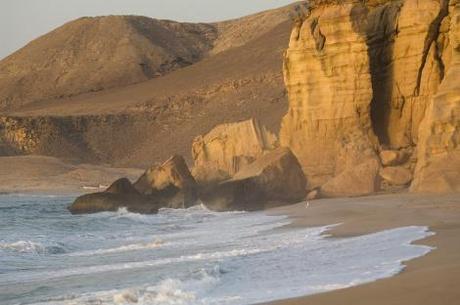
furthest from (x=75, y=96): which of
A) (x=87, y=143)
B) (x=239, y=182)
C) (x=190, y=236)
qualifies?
(x=190, y=236)

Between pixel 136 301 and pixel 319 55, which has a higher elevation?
pixel 319 55

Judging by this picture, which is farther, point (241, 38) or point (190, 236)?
point (241, 38)

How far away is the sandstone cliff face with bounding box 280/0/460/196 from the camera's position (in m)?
27.4

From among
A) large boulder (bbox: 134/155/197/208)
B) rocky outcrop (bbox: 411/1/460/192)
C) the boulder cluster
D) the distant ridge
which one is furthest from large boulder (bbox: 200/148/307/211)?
the distant ridge

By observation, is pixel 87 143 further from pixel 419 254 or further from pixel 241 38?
pixel 419 254

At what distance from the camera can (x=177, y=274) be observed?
1410 centimetres

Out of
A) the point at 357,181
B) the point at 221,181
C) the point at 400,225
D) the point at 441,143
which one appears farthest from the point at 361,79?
the point at 400,225

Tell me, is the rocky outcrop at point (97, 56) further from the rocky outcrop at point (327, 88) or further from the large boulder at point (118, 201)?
the rocky outcrop at point (327, 88)

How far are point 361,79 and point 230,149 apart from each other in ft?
36.4

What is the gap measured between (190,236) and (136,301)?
10191mm

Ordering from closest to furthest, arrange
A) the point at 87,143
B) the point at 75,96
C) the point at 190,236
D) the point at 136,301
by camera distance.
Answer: the point at 136,301, the point at 190,236, the point at 87,143, the point at 75,96

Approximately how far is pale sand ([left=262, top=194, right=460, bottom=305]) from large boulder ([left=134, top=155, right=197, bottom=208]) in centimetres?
664

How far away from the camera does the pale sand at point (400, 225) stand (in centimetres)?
955

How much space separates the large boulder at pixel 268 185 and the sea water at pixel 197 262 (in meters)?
3.46
